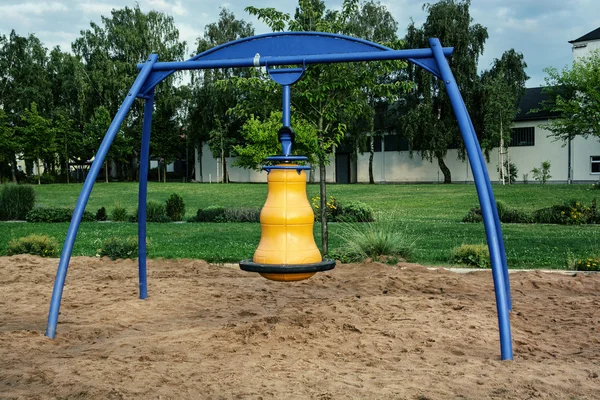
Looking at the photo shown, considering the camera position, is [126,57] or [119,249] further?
[126,57]

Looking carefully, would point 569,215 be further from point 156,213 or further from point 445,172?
point 445,172

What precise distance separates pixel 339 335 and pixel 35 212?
1746 cm

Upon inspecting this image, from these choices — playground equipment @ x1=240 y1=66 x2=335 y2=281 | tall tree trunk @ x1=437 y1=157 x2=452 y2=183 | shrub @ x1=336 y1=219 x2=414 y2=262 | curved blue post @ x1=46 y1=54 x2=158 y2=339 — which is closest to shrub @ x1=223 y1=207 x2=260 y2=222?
shrub @ x1=336 y1=219 x2=414 y2=262

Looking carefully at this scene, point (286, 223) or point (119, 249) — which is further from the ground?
point (286, 223)

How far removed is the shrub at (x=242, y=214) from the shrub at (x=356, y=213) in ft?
9.35

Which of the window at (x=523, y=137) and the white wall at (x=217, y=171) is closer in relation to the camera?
the window at (x=523, y=137)

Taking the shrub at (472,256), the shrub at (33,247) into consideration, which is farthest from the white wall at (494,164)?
the shrub at (33,247)

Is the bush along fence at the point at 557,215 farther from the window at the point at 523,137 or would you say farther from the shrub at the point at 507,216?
the window at the point at 523,137

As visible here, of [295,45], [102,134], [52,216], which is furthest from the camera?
[102,134]

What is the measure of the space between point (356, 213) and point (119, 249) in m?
8.63

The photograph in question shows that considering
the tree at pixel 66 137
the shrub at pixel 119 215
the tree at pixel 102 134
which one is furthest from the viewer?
the tree at pixel 66 137

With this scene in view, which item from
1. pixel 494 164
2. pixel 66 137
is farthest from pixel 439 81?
pixel 66 137

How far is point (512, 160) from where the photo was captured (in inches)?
1698

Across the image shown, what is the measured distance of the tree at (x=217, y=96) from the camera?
45.2 meters
